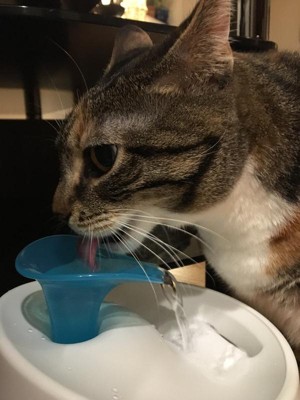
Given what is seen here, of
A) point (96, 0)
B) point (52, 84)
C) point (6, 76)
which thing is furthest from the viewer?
point (52, 84)

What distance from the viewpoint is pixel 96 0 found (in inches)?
39.9

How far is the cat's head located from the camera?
67 cm

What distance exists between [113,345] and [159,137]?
30cm

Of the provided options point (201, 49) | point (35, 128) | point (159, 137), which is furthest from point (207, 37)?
point (35, 128)

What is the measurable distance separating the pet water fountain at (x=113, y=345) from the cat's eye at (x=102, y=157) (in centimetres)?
15

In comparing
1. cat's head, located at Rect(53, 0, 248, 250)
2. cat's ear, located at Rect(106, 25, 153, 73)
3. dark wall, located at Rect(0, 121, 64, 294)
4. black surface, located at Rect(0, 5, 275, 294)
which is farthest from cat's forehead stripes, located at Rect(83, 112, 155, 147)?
dark wall, located at Rect(0, 121, 64, 294)

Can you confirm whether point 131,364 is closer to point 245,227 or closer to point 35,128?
point 245,227

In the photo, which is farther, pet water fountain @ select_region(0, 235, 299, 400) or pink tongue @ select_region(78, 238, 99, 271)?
pink tongue @ select_region(78, 238, 99, 271)

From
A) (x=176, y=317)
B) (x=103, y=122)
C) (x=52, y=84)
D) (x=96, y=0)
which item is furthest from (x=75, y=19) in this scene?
(x=176, y=317)

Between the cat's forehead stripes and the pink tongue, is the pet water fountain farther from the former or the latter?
the cat's forehead stripes

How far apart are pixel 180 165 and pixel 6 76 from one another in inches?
27.7

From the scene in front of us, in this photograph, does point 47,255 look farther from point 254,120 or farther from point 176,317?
point 254,120

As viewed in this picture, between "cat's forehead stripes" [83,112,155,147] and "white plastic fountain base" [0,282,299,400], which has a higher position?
"cat's forehead stripes" [83,112,155,147]

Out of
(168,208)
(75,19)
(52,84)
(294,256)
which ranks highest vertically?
(75,19)
